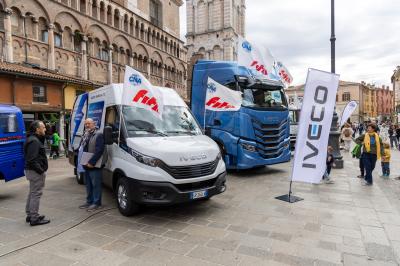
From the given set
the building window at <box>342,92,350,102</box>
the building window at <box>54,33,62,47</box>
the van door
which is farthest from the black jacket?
the building window at <box>342,92,350,102</box>

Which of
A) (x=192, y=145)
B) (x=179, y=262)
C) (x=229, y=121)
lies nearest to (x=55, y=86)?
(x=229, y=121)

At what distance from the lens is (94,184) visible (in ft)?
20.9

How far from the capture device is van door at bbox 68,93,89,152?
9047 millimetres

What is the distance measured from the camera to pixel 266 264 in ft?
13.0

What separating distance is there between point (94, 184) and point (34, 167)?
1331mm

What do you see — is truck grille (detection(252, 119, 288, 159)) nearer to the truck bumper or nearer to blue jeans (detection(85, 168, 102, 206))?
the truck bumper

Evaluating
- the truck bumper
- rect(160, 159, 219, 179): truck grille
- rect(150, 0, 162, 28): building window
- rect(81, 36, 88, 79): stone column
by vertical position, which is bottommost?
the truck bumper

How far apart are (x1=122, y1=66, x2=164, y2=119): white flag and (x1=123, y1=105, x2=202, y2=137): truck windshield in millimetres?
314

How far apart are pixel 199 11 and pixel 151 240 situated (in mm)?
64222

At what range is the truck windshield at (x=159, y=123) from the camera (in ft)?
20.3

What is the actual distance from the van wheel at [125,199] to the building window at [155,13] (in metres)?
38.8

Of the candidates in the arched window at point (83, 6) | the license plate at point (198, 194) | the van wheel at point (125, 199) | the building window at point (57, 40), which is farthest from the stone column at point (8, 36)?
the license plate at point (198, 194)

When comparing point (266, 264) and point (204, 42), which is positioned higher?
point (204, 42)

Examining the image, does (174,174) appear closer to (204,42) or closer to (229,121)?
(229,121)
